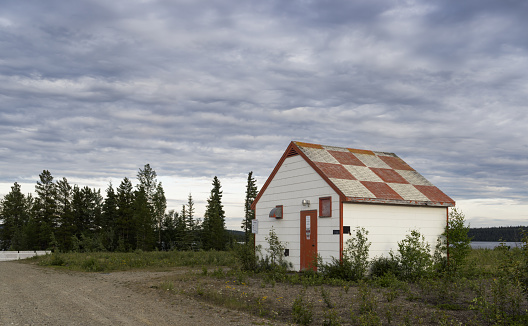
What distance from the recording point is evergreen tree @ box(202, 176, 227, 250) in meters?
60.2

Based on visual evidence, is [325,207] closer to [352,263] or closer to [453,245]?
[352,263]

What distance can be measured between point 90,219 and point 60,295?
5285 centimetres

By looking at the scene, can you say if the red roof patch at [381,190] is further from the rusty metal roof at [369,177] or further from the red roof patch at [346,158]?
the red roof patch at [346,158]

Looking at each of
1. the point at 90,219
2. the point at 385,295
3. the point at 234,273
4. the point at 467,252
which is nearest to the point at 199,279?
the point at 234,273

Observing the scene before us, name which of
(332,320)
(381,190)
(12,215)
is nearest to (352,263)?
(381,190)

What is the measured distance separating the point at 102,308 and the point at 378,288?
25.7 feet

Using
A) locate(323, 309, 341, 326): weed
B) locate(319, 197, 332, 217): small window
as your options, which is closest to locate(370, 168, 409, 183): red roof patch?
locate(319, 197, 332, 217): small window

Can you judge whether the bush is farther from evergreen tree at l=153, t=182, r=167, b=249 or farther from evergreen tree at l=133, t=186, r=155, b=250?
evergreen tree at l=153, t=182, r=167, b=249

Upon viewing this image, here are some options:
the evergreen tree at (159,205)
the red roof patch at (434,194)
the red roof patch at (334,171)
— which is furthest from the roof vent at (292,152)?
the evergreen tree at (159,205)

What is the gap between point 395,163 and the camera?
872 inches

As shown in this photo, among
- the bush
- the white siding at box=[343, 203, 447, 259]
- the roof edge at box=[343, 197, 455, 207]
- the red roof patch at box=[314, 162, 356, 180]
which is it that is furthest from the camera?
the red roof patch at box=[314, 162, 356, 180]

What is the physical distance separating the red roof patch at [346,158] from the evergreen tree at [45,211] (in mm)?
47623

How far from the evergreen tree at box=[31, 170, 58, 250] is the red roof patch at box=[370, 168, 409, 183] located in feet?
160

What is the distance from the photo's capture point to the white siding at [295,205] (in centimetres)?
1650
